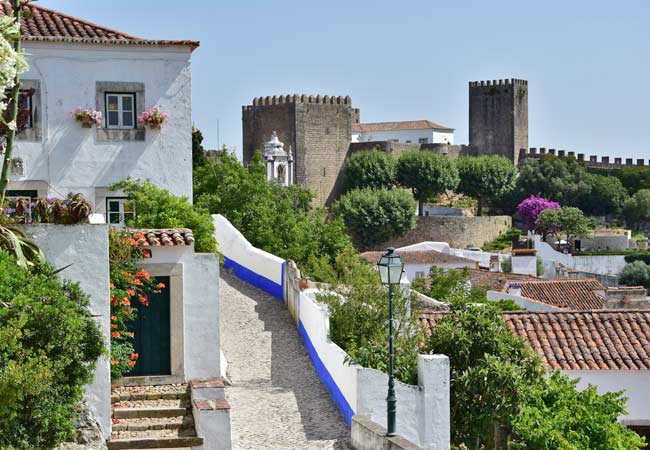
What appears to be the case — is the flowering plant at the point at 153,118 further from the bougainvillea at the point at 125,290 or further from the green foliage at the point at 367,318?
the bougainvillea at the point at 125,290

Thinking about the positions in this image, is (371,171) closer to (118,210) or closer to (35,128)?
(118,210)

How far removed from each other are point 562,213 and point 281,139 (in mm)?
17951

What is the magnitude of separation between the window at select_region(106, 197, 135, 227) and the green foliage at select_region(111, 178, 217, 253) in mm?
445

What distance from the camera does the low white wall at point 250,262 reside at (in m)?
20.7

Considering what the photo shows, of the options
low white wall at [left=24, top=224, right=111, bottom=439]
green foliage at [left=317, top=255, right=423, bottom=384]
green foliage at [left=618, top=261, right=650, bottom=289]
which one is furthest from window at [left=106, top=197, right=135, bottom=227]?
green foliage at [left=618, top=261, right=650, bottom=289]

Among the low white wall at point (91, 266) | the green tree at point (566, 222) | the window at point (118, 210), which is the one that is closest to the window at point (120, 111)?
the window at point (118, 210)

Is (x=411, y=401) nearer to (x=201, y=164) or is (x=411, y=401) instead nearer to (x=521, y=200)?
(x=201, y=164)

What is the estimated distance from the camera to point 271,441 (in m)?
13.2

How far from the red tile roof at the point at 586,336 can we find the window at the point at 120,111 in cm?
567

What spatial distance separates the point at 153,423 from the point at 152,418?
0.19 m

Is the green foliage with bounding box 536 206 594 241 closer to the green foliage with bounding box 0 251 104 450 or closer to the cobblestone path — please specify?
the cobblestone path

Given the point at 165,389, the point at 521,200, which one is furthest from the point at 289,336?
the point at 521,200

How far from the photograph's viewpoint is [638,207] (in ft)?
265

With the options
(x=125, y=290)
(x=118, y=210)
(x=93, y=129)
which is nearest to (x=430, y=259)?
(x=118, y=210)
